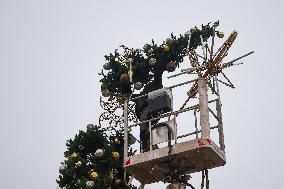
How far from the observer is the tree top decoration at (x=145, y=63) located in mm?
17297

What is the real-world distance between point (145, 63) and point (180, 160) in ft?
16.8

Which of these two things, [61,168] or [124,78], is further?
[124,78]

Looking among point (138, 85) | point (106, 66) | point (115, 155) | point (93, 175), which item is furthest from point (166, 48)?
point (93, 175)

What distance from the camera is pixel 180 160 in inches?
520

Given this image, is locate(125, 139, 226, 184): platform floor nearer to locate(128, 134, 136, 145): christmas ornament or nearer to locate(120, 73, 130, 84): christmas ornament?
locate(128, 134, 136, 145): christmas ornament

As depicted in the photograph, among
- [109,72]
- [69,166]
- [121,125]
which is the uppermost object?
[109,72]

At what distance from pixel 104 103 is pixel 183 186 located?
5.19m

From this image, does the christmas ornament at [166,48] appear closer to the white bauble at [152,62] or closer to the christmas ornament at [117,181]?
the white bauble at [152,62]

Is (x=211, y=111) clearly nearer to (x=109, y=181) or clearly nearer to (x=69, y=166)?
(x=109, y=181)

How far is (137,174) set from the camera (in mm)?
13719

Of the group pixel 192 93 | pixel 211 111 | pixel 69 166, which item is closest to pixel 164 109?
pixel 211 111

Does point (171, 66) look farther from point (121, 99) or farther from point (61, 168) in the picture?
point (61, 168)

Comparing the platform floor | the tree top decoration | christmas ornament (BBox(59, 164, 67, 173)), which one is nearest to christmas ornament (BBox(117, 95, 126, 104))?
the tree top decoration

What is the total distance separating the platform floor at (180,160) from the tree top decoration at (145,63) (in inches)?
161
